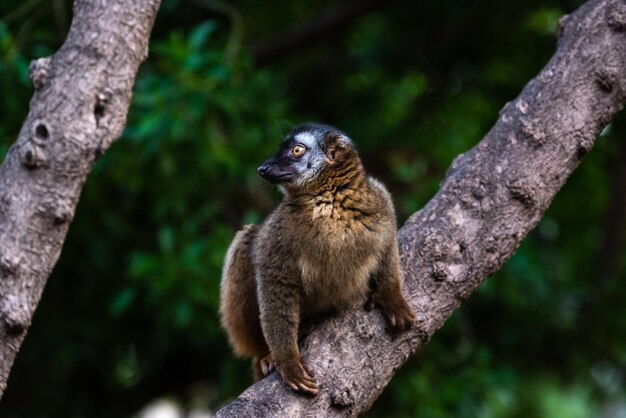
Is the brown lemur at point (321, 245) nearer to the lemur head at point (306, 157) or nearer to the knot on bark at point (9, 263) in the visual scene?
the lemur head at point (306, 157)

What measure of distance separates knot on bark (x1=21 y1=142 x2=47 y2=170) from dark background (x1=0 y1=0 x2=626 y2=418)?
2335 mm

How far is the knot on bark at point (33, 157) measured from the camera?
395cm

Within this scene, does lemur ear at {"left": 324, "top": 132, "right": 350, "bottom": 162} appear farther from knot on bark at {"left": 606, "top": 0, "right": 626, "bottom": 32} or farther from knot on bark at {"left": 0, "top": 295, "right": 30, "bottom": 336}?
knot on bark at {"left": 0, "top": 295, "right": 30, "bottom": 336}

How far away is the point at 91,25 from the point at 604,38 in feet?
7.58

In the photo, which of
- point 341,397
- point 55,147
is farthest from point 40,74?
point 341,397

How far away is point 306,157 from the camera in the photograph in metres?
4.55

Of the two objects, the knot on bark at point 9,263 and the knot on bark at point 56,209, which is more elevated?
the knot on bark at point 56,209

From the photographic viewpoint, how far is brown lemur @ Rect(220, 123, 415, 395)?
437cm

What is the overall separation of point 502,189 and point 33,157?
2045 mm

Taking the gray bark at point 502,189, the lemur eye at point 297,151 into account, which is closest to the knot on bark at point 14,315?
the gray bark at point 502,189

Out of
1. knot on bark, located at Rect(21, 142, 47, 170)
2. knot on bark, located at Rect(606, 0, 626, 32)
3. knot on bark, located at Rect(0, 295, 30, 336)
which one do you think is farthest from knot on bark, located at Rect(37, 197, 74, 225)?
knot on bark, located at Rect(606, 0, 626, 32)

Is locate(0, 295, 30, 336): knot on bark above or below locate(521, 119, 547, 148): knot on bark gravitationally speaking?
below

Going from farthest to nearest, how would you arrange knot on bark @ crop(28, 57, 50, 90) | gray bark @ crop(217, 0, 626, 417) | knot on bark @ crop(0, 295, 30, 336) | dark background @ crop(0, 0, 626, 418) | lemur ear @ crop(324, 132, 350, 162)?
dark background @ crop(0, 0, 626, 418), lemur ear @ crop(324, 132, 350, 162), gray bark @ crop(217, 0, 626, 417), knot on bark @ crop(28, 57, 50, 90), knot on bark @ crop(0, 295, 30, 336)

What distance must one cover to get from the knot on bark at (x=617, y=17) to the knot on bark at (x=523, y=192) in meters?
0.84
